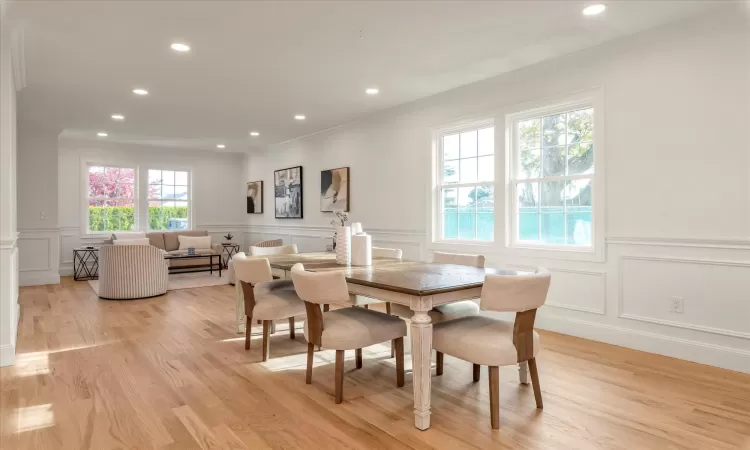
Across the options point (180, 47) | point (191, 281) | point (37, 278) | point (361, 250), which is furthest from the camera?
point (191, 281)

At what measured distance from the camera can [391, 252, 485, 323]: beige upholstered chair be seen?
3.03 metres

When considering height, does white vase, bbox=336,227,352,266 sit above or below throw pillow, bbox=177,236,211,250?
above

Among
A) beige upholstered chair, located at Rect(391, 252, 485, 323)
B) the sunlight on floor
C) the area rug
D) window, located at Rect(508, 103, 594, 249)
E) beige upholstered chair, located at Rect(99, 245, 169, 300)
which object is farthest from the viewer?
the area rug

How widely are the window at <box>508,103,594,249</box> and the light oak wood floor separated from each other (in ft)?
3.39

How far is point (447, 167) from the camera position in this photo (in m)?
5.41

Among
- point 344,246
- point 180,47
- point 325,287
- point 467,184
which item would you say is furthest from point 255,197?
point 325,287

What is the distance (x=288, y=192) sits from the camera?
861 cm

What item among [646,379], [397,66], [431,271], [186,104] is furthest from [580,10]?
[186,104]

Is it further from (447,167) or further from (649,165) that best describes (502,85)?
(649,165)

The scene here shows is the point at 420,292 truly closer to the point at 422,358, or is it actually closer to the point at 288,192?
the point at 422,358

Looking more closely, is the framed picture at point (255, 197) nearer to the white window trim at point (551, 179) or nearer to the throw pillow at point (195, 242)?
the throw pillow at point (195, 242)

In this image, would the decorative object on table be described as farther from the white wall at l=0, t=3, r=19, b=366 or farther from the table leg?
the white wall at l=0, t=3, r=19, b=366

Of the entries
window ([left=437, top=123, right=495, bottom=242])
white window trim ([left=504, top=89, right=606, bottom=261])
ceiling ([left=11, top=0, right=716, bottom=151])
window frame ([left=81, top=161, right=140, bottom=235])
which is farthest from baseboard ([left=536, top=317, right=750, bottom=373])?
window frame ([left=81, top=161, right=140, bottom=235])

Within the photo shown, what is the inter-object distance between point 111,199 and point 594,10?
885 centimetres
